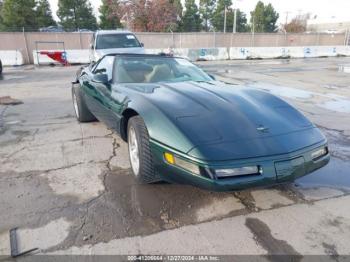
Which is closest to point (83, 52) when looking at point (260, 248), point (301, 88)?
point (301, 88)

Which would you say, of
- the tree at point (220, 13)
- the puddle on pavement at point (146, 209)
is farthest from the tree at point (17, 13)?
the puddle on pavement at point (146, 209)

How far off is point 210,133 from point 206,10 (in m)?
51.3

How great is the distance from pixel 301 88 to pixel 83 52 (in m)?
13.6

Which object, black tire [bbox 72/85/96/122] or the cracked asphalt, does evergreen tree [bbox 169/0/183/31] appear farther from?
the cracked asphalt

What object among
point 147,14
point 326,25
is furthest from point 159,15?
point 326,25

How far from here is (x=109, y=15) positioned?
3859 cm

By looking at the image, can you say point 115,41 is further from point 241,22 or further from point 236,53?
point 241,22

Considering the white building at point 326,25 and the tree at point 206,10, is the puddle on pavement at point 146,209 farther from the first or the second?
the white building at point 326,25

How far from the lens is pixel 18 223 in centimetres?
254

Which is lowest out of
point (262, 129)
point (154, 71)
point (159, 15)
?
point (262, 129)

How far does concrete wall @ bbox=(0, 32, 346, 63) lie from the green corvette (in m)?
17.6

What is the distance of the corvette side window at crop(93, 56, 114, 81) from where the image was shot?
13.6ft

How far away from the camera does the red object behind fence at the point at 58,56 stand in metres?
17.4

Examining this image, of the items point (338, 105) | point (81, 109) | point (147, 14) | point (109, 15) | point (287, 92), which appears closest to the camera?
point (81, 109)
